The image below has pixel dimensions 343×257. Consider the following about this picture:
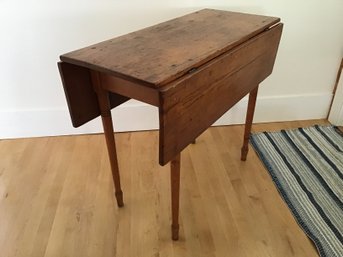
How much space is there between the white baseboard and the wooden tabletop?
77cm

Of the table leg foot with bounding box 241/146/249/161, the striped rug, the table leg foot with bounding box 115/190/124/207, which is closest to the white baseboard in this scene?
the striped rug

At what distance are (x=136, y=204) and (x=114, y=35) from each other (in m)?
0.97

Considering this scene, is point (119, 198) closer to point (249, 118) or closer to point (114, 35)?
point (249, 118)

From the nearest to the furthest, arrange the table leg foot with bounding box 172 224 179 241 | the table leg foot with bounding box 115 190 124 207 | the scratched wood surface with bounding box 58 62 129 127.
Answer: the scratched wood surface with bounding box 58 62 129 127, the table leg foot with bounding box 172 224 179 241, the table leg foot with bounding box 115 190 124 207

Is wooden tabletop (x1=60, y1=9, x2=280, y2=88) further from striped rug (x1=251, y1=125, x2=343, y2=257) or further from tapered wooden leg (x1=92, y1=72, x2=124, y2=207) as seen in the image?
striped rug (x1=251, y1=125, x2=343, y2=257)

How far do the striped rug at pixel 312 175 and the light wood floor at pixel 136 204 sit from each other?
0.19ft

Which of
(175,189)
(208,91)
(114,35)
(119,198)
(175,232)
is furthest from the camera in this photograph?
(114,35)

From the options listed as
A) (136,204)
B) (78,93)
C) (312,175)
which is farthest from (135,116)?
(312,175)

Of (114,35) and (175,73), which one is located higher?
(175,73)

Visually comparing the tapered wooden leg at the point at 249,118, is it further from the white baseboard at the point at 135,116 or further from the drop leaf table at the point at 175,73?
the white baseboard at the point at 135,116

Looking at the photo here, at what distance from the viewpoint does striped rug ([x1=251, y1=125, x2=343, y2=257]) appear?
4.40 feet

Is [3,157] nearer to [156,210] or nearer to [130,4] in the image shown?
[156,210]

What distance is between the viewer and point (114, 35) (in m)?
1.73

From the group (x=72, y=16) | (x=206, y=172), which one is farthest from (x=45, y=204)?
(x=72, y=16)
